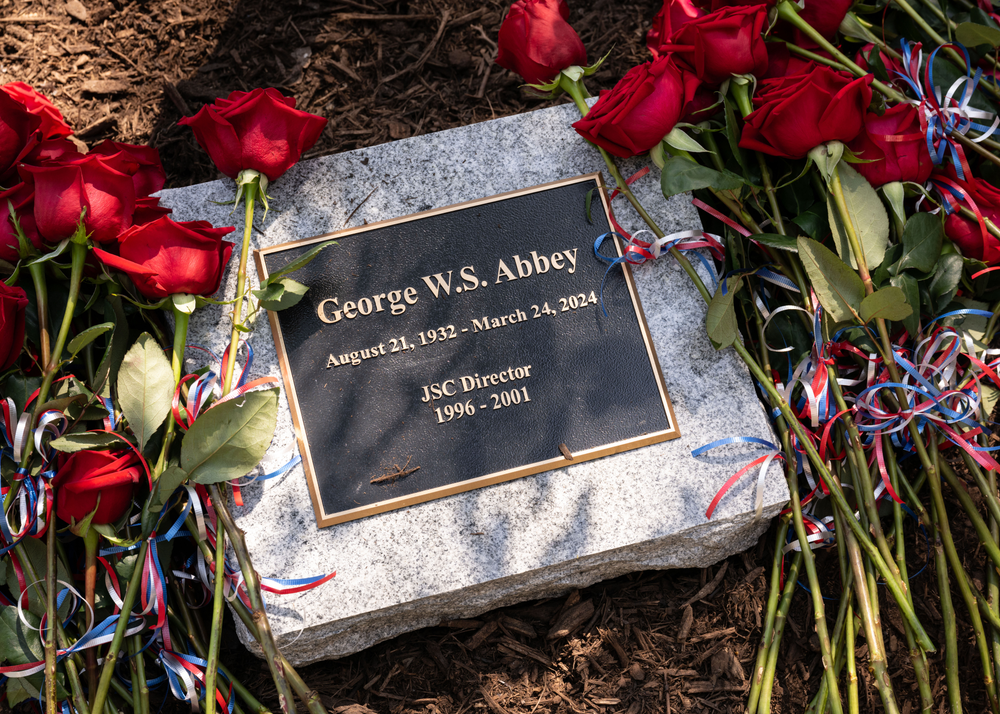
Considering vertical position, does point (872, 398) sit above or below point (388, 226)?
below

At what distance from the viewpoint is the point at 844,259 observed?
1.79m

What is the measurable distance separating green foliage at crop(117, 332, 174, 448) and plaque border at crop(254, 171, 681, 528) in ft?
1.11

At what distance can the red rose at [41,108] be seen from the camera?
77.4 inches

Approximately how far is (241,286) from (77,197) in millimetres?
451

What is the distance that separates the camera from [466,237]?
2.04 metres

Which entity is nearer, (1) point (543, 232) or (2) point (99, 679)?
(2) point (99, 679)

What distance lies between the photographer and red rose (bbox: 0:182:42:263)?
1.73 m

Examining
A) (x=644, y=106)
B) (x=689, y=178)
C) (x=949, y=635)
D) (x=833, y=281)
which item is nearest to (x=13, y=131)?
(x=644, y=106)

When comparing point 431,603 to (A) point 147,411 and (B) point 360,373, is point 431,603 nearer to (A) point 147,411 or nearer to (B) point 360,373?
(B) point 360,373

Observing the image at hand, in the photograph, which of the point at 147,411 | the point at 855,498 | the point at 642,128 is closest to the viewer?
the point at 147,411

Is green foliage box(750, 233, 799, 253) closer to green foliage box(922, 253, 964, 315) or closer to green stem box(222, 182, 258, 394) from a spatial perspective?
green foliage box(922, 253, 964, 315)

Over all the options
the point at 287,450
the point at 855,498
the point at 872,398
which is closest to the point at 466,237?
the point at 287,450

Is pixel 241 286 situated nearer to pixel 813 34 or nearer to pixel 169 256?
pixel 169 256

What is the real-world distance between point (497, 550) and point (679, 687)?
730 millimetres
